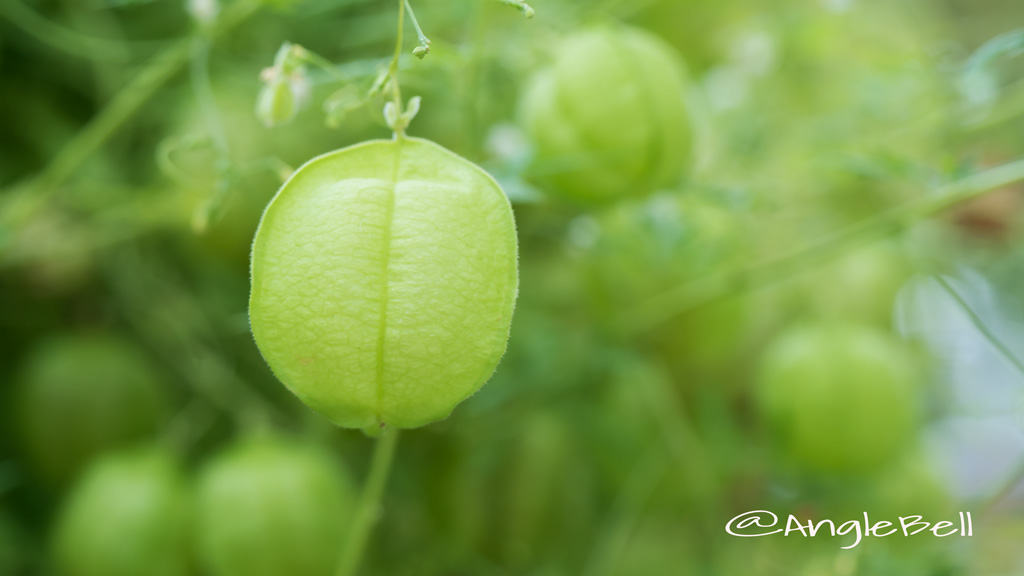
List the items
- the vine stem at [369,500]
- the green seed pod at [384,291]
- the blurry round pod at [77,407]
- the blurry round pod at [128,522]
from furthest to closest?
the blurry round pod at [77,407]
the blurry round pod at [128,522]
the vine stem at [369,500]
the green seed pod at [384,291]

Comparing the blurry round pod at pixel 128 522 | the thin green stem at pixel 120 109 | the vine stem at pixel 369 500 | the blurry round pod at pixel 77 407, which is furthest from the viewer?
the blurry round pod at pixel 77 407

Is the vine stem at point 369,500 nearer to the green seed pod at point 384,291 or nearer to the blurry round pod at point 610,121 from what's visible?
the green seed pod at point 384,291

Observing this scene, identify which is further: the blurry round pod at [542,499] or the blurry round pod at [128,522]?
the blurry round pod at [542,499]

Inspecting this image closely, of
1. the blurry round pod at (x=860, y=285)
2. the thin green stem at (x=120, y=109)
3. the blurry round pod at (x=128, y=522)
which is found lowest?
the blurry round pod at (x=128, y=522)

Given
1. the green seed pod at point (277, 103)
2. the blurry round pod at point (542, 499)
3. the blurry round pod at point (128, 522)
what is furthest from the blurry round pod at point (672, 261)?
the blurry round pod at point (128, 522)

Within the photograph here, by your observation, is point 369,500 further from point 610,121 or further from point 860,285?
point 860,285

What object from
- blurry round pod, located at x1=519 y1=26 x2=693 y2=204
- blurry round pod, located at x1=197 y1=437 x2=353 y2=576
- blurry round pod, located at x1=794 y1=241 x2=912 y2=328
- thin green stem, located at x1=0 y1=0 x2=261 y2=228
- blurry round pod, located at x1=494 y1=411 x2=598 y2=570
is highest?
blurry round pod, located at x1=794 y1=241 x2=912 y2=328

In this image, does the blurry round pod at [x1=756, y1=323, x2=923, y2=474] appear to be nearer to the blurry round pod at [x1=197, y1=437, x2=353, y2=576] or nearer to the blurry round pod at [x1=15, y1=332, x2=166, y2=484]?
the blurry round pod at [x1=197, y1=437, x2=353, y2=576]

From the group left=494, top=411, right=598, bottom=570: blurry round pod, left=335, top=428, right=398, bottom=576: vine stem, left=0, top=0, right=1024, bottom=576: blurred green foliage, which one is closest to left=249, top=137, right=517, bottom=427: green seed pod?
left=335, top=428, right=398, bottom=576: vine stem

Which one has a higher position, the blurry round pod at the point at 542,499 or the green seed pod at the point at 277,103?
the blurry round pod at the point at 542,499
